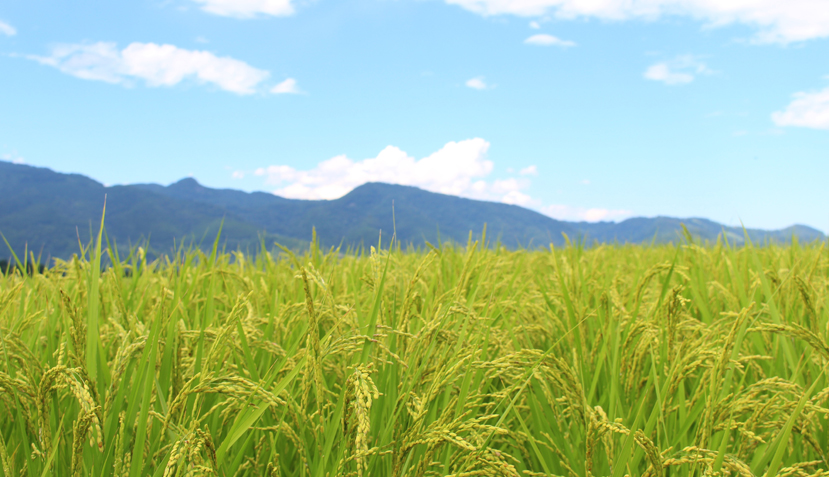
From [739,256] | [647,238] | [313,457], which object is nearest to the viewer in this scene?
[313,457]

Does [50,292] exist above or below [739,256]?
below

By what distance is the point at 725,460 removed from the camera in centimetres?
113

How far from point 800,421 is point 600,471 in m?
0.73

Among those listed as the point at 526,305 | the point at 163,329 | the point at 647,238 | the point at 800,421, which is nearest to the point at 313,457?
the point at 163,329

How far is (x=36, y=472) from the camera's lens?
3.90 ft

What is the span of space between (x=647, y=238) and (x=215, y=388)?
8.67m

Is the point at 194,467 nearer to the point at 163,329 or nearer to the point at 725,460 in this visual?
the point at 163,329

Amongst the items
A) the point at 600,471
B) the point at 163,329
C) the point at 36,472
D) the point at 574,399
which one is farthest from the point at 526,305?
the point at 36,472

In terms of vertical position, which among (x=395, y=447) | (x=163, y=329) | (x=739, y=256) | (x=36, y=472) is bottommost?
(x=36, y=472)

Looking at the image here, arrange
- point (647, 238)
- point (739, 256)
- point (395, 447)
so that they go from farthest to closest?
point (647, 238) → point (739, 256) → point (395, 447)

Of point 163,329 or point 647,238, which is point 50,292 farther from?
point 647,238

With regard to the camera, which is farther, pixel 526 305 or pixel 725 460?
pixel 526 305

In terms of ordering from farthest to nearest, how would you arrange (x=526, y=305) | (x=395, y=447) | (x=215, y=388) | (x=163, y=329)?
(x=526, y=305) < (x=163, y=329) < (x=395, y=447) < (x=215, y=388)

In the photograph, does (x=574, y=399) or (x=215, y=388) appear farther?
(x=574, y=399)
